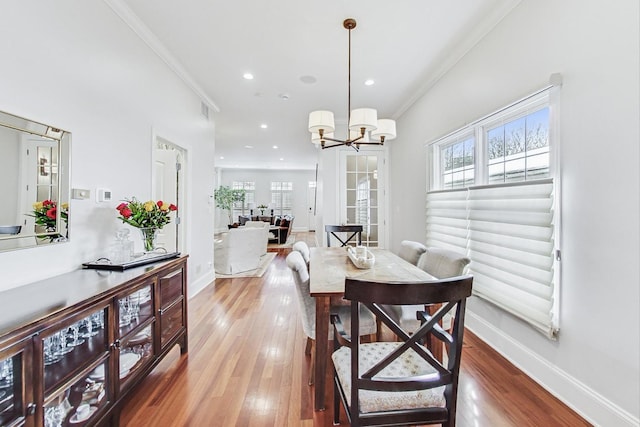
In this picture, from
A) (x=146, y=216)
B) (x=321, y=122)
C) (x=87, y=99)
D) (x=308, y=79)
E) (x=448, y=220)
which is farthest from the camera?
Answer: (x=308, y=79)

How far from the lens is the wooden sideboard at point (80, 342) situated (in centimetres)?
104

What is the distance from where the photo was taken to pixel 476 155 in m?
2.79

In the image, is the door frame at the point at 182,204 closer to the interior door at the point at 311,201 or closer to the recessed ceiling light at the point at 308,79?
the recessed ceiling light at the point at 308,79

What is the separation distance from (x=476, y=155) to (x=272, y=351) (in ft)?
9.01

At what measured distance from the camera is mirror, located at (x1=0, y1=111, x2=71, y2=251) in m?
1.50

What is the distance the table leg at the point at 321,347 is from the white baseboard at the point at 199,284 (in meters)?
2.49

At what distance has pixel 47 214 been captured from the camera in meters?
1.74

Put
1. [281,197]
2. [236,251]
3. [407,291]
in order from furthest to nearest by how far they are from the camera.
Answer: [281,197]
[236,251]
[407,291]

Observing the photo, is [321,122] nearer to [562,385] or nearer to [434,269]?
[434,269]

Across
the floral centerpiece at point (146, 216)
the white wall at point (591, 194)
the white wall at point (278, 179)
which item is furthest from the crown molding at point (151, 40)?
the white wall at point (278, 179)

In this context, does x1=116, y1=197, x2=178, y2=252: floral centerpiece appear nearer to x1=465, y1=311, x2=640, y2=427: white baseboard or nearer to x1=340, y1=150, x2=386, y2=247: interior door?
x1=465, y1=311, x2=640, y2=427: white baseboard

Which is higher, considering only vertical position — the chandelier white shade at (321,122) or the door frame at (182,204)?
the chandelier white shade at (321,122)

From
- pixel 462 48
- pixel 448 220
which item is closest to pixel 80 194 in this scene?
pixel 448 220

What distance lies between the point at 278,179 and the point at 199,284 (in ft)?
31.2
